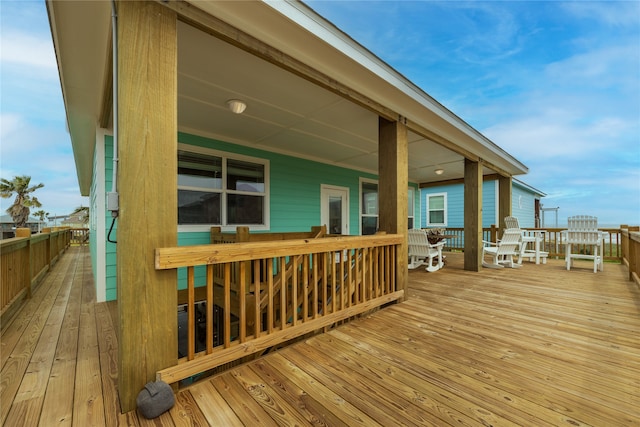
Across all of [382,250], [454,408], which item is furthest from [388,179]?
[454,408]

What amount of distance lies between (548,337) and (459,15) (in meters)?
8.91

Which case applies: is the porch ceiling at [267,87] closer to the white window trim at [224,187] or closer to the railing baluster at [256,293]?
the white window trim at [224,187]

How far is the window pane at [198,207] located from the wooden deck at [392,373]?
64.7 inches

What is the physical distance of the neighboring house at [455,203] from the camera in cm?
918

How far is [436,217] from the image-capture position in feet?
33.3

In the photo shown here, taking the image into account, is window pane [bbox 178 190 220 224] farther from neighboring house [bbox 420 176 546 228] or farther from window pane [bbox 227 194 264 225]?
neighboring house [bbox 420 176 546 228]

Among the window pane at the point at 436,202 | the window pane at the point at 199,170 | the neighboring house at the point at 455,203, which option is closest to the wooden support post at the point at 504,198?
the neighboring house at the point at 455,203

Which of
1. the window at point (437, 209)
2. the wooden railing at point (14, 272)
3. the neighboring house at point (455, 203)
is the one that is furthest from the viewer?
the window at point (437, 209)

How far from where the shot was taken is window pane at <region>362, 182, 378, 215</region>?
24.1 ft

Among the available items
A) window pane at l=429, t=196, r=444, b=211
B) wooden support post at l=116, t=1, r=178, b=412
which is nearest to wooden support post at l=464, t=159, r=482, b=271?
window pane at l=429, t=196, r=444, b=211

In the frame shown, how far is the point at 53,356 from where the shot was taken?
6.84ft

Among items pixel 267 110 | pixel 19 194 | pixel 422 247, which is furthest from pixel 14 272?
pixel 19 194

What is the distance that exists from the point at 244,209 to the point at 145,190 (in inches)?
134

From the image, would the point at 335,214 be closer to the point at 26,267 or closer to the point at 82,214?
the point at 26,267
